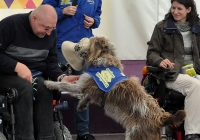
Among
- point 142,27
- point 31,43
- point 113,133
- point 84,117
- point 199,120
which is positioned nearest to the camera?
point 31,43

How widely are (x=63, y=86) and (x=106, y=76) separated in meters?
0.42

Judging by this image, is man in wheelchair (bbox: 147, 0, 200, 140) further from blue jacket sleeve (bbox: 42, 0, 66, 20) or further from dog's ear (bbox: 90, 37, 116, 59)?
blue jacket sleeve (bbox: 42, 0, 66, 20)

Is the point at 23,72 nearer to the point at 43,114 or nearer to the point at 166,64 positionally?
the point at 43,114

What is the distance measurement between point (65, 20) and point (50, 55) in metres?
0.73

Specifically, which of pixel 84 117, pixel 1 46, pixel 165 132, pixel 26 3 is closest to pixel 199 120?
pixel 165 132

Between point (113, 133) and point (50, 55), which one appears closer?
point (50, 55)

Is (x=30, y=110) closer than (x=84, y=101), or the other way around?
(x=30, y=110)

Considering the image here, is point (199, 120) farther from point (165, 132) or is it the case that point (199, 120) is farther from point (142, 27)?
point (142, 27)

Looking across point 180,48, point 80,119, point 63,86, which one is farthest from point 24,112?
point 180,48

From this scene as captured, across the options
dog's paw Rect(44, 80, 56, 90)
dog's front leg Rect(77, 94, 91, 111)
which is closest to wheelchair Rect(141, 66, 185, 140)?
dog's front leg Rect(77, 94, 91, 111)

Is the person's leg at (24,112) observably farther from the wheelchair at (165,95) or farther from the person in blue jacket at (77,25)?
the wheelchair at (165,95)

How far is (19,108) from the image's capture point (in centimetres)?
429

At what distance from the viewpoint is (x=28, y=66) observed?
466 centimetres

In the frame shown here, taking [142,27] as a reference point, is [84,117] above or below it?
below
